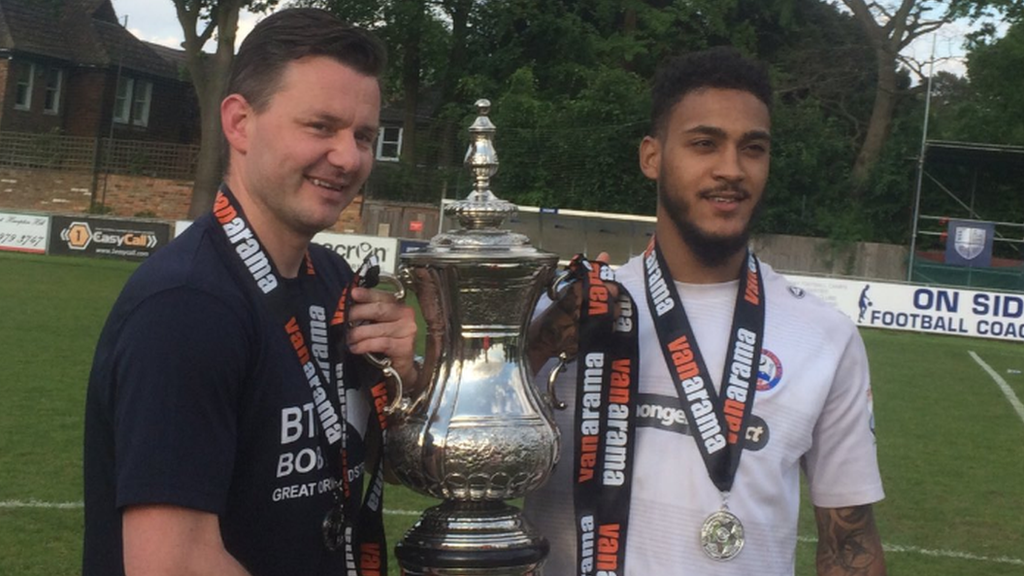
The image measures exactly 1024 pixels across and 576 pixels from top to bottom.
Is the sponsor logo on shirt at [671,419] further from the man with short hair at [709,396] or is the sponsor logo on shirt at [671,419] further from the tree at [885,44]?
the tree at [885,44]

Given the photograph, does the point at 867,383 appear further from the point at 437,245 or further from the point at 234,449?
the point at 234,449

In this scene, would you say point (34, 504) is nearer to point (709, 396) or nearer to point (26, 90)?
point (709, 396)

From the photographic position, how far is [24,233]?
2675cm

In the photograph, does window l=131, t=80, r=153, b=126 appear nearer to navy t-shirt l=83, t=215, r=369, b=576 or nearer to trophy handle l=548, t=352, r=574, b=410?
trophy handle l=548, t=352, r=574, b=410

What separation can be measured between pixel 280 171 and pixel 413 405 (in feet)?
1.68

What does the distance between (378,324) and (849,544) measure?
1135mm

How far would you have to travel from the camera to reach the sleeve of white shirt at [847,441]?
279 centimetres

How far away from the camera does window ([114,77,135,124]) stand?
4347cm

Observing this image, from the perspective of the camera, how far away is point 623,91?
110ft

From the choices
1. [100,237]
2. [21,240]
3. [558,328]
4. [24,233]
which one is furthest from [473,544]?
[21,240]

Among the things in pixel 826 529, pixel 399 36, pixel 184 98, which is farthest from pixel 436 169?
pixel 826 529

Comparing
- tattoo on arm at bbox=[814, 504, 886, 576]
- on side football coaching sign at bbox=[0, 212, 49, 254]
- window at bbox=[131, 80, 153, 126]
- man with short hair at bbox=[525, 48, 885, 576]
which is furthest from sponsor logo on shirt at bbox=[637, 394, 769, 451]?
window at bbox=[131, 80, 153, 126]

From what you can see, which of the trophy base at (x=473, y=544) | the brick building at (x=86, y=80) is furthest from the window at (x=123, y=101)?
the trophy base at (x=473, y=544)

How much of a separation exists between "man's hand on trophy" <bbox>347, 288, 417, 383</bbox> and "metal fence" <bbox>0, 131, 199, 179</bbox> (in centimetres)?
3400
